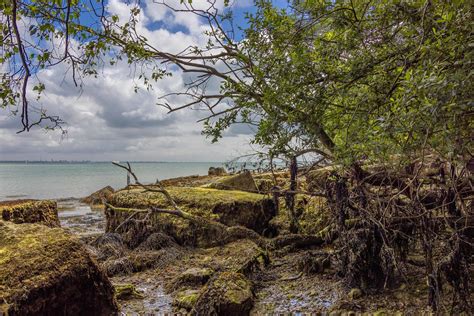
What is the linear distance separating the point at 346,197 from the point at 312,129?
1.24 metres

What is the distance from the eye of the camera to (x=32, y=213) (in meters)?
7.18

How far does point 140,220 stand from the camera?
8.51m

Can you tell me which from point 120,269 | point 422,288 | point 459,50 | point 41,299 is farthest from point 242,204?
point 459,50

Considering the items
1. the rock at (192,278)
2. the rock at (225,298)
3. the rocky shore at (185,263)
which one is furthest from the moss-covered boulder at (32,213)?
the rock at (225,298)

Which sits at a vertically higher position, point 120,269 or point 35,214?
point 35,214

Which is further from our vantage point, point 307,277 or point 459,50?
point 307,277

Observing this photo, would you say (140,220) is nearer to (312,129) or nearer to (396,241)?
(312,129)

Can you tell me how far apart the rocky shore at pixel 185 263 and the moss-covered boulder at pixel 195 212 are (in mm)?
25

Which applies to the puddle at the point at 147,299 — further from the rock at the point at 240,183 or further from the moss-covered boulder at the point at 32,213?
the rock at the point at 240,183

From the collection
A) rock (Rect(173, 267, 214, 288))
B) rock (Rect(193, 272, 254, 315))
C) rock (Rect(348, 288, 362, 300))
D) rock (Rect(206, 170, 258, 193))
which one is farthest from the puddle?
rock (Rect(206, 170, 258, 193))

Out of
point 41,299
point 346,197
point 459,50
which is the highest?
point 459,50

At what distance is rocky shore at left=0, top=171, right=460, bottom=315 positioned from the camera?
13.3ft

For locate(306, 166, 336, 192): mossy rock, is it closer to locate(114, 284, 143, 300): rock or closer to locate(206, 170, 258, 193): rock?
locate(206, 170, 258, 193): rock

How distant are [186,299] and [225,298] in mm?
772
